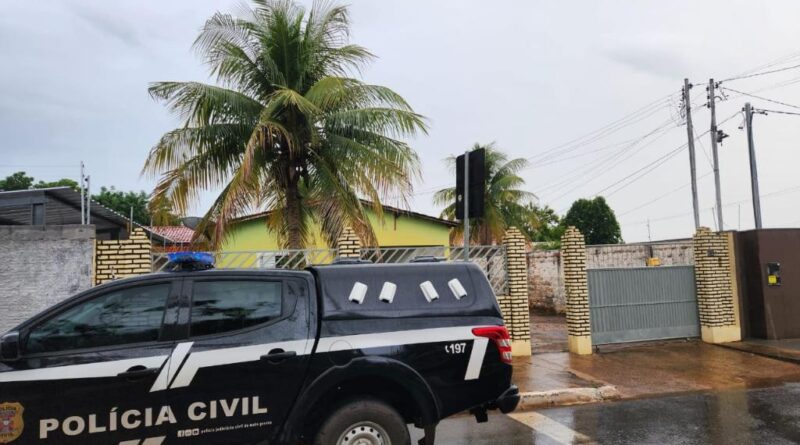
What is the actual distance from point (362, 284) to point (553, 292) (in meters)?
17.0

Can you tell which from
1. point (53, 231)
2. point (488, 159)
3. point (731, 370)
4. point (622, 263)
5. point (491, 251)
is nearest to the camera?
point (53, 231)

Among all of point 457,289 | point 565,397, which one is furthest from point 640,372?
point 457,289

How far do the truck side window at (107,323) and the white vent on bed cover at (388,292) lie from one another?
1.67 m

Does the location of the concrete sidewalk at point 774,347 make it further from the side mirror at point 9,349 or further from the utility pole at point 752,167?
the side mirror at point 9,349

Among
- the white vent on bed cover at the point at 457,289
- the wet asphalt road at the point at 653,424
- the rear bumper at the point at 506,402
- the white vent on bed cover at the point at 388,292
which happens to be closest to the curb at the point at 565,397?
the wet asphalt road at the point at 653,424

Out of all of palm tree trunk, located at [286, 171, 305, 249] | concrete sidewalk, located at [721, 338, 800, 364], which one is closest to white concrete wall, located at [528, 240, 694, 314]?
concrete sidewalk, located at [721, 338, 800, 364]

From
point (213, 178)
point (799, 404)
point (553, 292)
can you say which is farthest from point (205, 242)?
point (553, 292)

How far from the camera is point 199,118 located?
9.20 metres

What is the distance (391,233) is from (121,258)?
1156 centimetres

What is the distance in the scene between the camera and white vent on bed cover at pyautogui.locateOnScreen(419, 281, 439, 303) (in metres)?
4.55

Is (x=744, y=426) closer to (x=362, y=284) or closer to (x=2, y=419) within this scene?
(x=362, y=284)

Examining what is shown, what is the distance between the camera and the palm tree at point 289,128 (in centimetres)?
912

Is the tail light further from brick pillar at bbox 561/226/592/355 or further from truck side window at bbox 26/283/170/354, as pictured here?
brick pillar at bbox 561/226/592/355

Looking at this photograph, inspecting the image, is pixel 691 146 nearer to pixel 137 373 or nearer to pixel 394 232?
pixel 394 232
